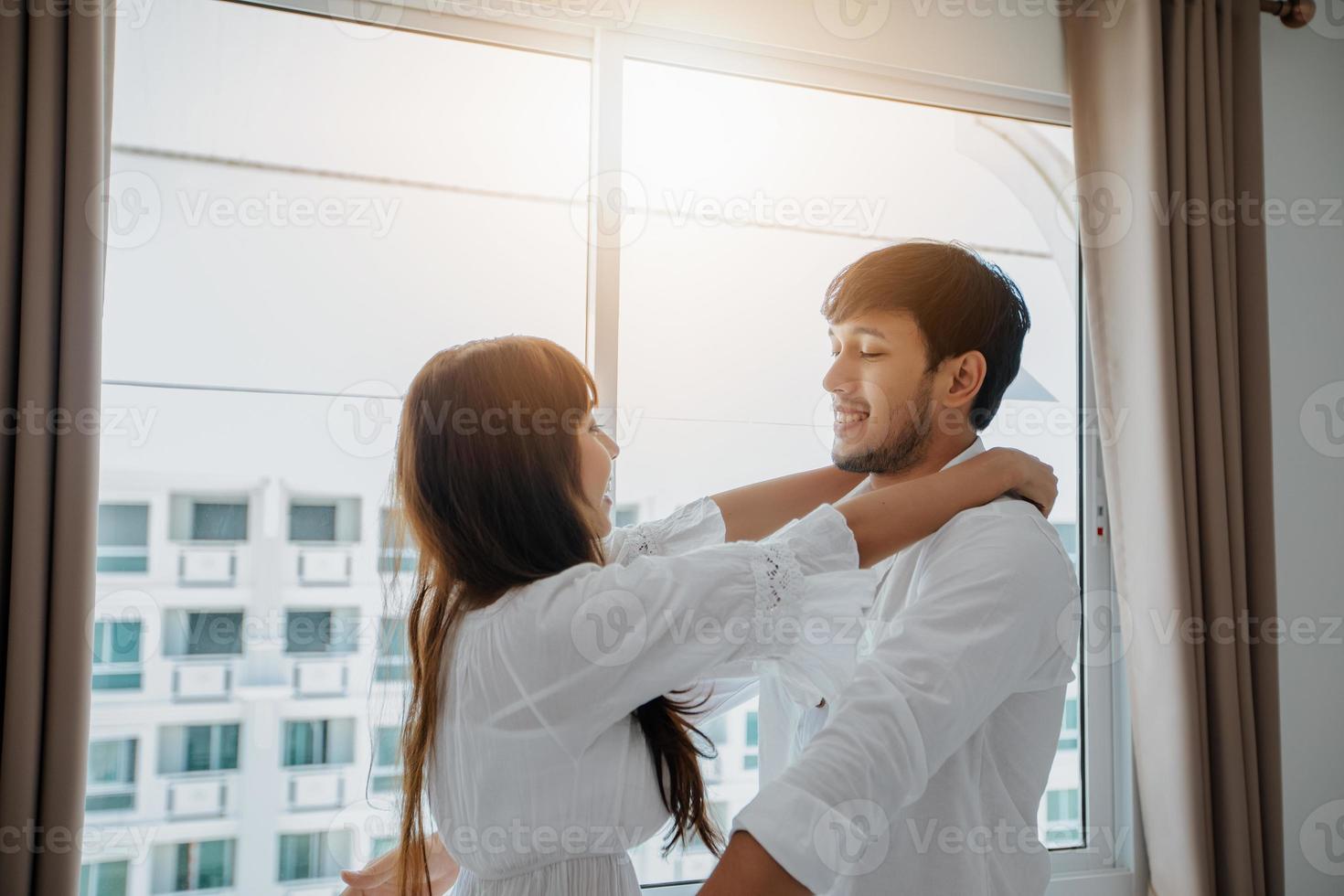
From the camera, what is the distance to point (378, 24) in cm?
176

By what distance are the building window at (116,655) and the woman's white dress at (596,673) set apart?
0.80 meters

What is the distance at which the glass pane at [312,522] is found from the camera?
1.68m

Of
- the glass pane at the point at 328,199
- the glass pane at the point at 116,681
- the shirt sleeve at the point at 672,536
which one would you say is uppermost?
the glass pane at the point at 328,199

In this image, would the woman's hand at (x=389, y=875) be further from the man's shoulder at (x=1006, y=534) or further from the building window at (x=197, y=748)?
the man's shoulder at (x=1006, y=534)

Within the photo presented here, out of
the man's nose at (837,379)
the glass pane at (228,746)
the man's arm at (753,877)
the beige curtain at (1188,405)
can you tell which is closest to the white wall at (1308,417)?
the beige curtain at (1188,405)

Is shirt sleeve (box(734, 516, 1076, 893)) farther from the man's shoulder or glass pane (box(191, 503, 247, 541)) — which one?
glass pane (box(191, 503, 247, 541))

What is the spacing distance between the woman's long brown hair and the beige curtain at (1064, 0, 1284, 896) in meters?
1.26

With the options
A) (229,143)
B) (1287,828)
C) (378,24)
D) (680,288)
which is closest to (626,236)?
(680,288)

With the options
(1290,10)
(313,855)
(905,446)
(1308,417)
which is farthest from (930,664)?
(1290,10)

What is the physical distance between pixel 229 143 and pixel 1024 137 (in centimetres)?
171

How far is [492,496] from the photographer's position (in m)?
1.06

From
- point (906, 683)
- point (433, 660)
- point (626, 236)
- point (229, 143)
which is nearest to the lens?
point (906, 683)

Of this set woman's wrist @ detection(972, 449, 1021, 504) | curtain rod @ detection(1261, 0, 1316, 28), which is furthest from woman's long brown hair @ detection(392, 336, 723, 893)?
curtain rod @ detection(1261, 0, 1316, 28)

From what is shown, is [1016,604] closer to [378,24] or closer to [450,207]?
[450,207]
